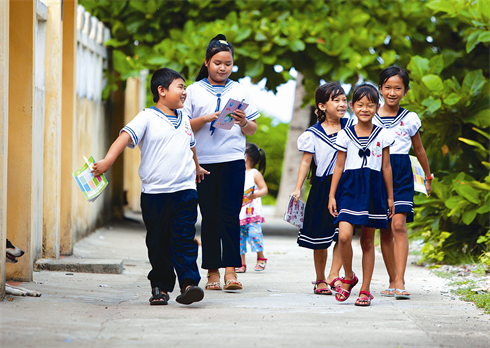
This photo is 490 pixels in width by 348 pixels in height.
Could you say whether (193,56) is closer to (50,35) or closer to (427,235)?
(50,35)

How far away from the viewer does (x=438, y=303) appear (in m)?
4.89

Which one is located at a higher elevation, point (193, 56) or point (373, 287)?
point (193, 56)

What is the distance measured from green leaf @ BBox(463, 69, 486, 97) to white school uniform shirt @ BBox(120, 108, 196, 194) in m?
3.91

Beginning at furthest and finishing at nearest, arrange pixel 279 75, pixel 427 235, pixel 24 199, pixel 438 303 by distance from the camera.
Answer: pixel 279 75 < pixel 427 235 < pixel 24 199 < pixel 438 303

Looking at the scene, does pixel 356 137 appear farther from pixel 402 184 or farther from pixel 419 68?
pixel 419 68

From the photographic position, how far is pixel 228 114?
5230 mm

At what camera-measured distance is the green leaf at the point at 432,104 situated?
23.5 feet

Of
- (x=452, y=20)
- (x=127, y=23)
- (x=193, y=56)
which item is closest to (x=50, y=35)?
(x=193, y=56)

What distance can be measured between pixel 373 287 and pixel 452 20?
250 inches

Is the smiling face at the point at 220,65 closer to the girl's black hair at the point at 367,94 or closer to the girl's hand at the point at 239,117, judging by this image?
the girl's hand at the point at 239,117

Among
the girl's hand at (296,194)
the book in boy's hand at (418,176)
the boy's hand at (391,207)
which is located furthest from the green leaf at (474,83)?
the girl's hand at (296,194)

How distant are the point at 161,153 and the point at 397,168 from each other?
1.92 metres

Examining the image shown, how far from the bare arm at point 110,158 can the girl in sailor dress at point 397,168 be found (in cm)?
209

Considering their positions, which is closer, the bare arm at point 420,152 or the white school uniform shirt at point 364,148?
the white school uniform shirt at point 364,148
